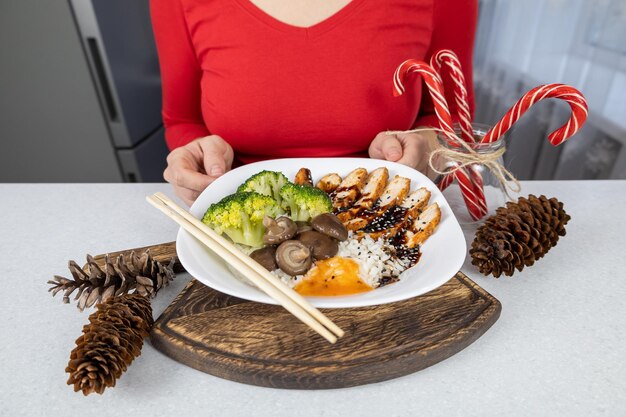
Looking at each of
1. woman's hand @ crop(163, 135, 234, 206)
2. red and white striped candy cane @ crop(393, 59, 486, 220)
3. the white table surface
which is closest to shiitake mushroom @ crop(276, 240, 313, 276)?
the white table surface

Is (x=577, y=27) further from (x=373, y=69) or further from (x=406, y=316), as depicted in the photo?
(x=406, y=316)

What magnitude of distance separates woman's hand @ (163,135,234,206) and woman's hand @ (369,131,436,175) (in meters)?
0.45

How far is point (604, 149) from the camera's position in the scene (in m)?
2.19

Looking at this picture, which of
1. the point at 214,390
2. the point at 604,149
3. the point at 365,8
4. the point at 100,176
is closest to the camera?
the point at 214,390

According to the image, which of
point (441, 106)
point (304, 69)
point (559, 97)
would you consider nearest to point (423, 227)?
point (441, 106)

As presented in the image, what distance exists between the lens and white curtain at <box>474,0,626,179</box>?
2.11 metres

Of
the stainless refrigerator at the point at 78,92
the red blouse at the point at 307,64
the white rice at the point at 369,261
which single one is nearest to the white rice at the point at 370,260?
the white rice at the point at 369,261

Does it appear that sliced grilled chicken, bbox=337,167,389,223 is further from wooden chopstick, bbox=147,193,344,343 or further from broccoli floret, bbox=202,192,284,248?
wooden chopstick, bbox=147,193,344,343

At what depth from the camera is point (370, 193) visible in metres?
1.06

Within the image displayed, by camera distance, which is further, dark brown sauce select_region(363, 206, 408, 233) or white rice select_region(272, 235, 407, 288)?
dark brown sauce select_region(363, 206, 408, 233)

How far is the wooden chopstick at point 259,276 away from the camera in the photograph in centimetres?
72

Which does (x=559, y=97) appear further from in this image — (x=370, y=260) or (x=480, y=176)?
(x=370, y=260)

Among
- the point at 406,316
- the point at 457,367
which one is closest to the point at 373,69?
the point at 406,316

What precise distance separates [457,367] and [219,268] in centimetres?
48
